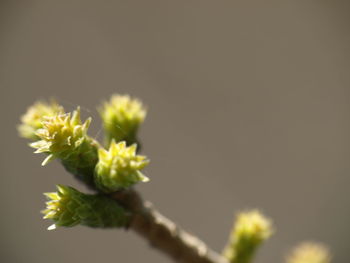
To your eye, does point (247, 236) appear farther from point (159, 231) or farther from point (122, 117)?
point (122, 117)

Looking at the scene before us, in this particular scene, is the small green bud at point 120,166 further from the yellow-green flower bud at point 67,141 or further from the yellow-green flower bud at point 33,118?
the yellow-green flower bud at point 33,118

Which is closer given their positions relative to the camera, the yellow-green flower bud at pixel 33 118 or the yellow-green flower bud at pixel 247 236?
the yellow-green flower bud at pixel 33 118

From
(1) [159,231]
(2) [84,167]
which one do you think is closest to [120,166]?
(2) [84,167]

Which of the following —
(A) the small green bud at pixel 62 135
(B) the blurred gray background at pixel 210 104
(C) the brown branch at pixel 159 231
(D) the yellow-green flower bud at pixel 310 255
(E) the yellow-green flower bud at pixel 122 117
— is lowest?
(A) the small green bud at pixel 62 135

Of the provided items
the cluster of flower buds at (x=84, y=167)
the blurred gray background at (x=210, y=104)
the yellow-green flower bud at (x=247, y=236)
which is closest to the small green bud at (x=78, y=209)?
the cluster of flower buds at (x=84, y=167)

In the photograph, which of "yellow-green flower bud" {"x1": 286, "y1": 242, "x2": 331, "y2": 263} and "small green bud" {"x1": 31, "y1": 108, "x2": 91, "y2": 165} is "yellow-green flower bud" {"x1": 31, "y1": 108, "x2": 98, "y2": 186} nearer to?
"small green bud" {"x1": 31, "y1": 108, "x2": 91, "y2": 165}

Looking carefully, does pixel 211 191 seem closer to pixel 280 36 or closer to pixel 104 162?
pixel 280 36

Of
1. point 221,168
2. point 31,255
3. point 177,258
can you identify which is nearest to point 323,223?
point 221,168
